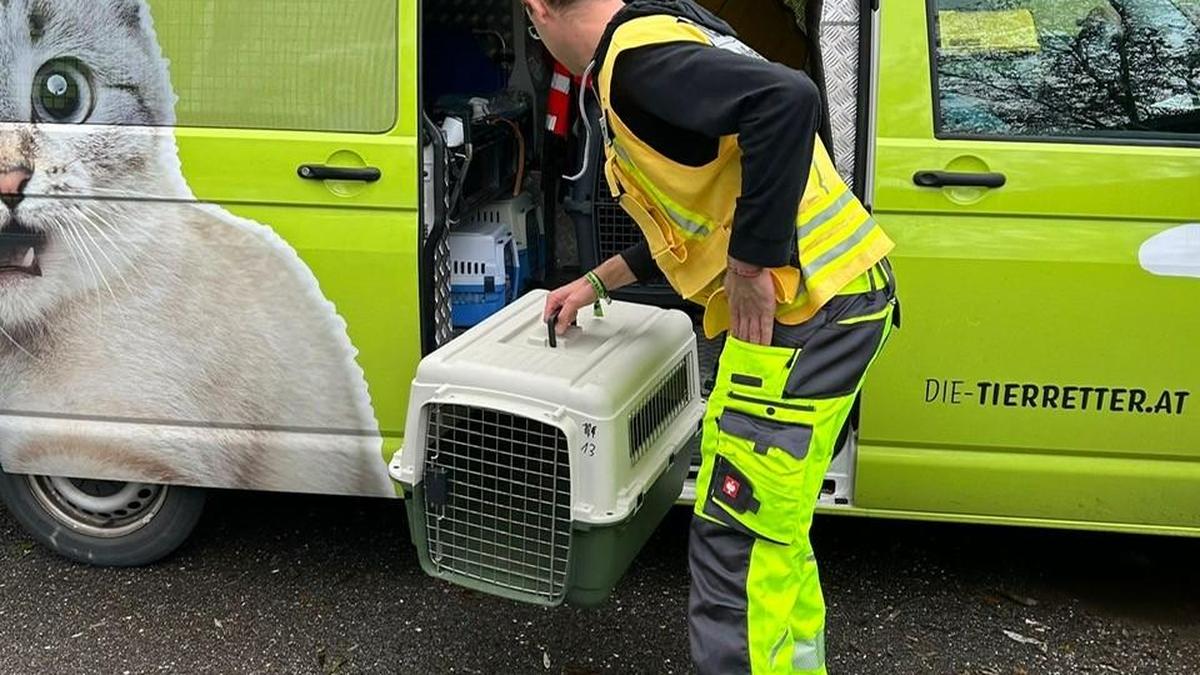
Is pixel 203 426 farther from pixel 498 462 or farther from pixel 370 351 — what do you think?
pixel 498 462

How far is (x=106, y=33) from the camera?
2.78 m

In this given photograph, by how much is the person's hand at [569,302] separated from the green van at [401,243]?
0.47 metres

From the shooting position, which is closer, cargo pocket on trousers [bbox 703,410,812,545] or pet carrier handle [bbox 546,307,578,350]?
cargo pocket on trousers [bbox 703,410,812,545]

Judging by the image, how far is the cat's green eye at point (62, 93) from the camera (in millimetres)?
2805

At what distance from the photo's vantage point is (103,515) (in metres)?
3.26

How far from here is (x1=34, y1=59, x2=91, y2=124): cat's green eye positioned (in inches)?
110

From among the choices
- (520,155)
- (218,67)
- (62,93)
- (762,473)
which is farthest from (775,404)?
(520,155)

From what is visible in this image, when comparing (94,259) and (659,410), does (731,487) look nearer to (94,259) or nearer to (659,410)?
(659,410)

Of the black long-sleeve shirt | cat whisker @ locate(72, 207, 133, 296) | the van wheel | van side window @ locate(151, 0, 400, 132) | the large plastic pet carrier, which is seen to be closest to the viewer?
the black long-sleeve shirt

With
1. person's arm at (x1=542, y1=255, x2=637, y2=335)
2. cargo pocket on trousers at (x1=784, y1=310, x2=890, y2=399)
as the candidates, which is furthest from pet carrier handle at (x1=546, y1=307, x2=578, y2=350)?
cargo pocket on trousers at (x1=784, y1=310, x2=890, y2=399)

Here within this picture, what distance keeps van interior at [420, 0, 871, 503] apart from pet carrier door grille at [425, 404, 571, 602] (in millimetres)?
505

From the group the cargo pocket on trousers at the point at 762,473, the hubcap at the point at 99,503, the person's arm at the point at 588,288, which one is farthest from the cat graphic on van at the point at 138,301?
the cargo pocket on trousers at the point at 762,473

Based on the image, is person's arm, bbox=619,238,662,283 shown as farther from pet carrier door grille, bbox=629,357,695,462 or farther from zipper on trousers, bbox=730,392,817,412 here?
zipper on trousers, bbox=730,392,817,412

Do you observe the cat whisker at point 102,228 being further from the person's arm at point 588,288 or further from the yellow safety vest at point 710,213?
the yellow safety vest at point 710,213
